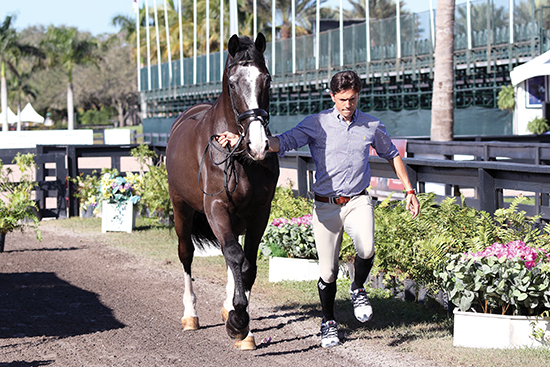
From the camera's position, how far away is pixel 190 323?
598 centimetres

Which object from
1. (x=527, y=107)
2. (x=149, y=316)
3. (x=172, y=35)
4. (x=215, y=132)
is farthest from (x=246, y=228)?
(x=172, y=35)

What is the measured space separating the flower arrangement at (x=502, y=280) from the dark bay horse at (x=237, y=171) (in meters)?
1.52

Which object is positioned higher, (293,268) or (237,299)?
(237,299)

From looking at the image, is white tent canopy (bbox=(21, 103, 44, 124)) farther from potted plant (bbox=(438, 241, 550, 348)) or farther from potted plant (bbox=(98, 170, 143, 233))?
potted plant (bbox=(438, 241, 550, 348))

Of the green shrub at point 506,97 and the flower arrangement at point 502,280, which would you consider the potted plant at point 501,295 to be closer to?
the flower arrangement at point 502,280

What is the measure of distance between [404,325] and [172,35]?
1921 inches

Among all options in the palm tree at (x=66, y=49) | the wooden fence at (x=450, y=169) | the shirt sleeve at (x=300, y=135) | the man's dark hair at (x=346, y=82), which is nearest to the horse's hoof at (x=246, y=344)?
the shirt sleeve at (x=300, y=135)

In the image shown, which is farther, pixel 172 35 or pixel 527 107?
pixel 172 35

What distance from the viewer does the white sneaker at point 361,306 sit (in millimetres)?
5133

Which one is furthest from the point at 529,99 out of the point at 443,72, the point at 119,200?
the point at 119,200

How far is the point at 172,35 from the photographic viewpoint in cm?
5209

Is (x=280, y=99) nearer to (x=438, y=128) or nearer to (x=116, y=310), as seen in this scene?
(x=438, y=128)

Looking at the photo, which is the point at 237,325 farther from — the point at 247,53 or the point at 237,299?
the point at 247,53

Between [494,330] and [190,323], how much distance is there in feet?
8.34
